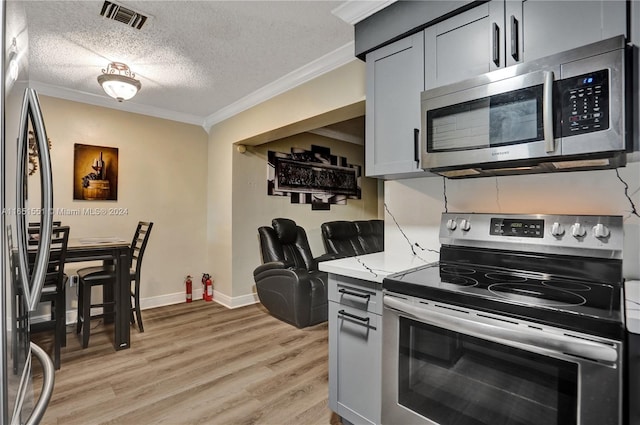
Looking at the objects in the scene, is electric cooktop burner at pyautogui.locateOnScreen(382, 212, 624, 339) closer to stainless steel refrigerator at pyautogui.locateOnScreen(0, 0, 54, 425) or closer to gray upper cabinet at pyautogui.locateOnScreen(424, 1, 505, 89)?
gray upper cabinet at pyautogui.locateOnScreen(424, 1, 505, 89)

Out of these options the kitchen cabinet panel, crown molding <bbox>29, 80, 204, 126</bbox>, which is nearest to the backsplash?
the kitchen cabinet panel

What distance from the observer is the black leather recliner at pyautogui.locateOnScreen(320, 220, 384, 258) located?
15.3 ft

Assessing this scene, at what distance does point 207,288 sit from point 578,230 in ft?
13.3

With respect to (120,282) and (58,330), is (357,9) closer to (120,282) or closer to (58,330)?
(120,282)

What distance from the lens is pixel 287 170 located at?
4.57 metres

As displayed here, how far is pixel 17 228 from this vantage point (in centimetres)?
75

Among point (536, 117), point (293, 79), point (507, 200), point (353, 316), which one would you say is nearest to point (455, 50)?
point (536, 117)

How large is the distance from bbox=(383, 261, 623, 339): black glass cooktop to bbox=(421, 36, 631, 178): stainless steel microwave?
50cm

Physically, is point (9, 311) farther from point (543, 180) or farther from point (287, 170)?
point (287, 170)

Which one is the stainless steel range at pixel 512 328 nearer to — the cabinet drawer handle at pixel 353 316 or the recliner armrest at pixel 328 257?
the cabinet drawer handle at pixel 353 316

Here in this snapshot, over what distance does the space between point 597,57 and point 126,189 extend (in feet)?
13.9

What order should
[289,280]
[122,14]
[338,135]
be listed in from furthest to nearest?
[338,135] → [289,280] → [122,14]

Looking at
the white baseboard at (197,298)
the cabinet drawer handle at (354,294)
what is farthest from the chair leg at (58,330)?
the cabinet drawer handle at (354,294)

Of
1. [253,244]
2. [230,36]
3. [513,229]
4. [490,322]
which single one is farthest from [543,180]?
[253,244]
